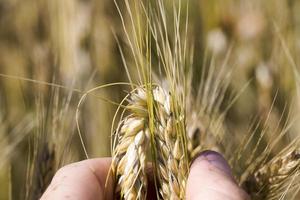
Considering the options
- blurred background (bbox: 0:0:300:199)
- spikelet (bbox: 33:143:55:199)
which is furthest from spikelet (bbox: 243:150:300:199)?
spikelet (bbox: 33:143:55:199)

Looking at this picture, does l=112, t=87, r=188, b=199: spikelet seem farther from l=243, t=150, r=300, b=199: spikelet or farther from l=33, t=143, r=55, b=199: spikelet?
l=33, t=143, r=55, b=199: spikelet

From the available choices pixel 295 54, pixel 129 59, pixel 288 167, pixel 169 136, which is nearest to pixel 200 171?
pixel 169 136

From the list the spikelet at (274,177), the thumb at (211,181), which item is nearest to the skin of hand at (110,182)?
the thumb at (211,181)

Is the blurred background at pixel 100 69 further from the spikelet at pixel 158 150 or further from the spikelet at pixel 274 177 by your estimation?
the spikelet at pixel 158 150

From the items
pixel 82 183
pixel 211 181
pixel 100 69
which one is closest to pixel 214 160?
pixel 211 181

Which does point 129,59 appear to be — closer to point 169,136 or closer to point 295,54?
point 295,54
